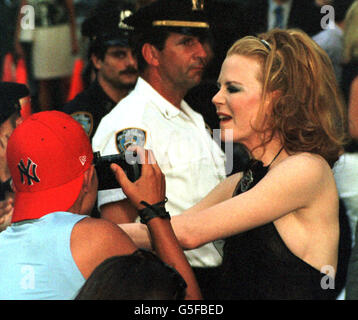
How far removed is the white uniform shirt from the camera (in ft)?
9.05

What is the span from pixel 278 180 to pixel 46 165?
2.53ft

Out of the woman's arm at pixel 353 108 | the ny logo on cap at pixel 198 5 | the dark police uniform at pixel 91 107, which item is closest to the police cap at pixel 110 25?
the dark police uniform at pixel 91 107

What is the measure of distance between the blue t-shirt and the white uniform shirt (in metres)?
0.87

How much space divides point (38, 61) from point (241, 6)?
1.61 metres

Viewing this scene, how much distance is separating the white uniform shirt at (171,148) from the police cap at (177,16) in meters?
0.32

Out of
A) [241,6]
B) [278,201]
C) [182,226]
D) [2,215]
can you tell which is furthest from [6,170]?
[241,6]

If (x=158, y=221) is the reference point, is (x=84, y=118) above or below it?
below

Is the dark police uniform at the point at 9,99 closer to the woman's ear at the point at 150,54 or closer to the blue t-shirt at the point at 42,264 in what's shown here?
the woman's ear at the point at 150,54

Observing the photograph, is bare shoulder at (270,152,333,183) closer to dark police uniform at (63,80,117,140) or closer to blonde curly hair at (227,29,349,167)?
blonde curly hair at (227,29,349,167)

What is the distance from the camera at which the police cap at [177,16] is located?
309 cm

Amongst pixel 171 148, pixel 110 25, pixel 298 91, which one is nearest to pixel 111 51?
pixel 110 25

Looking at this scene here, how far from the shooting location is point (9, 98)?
9.48 feet

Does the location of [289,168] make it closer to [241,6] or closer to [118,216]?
[118,216]

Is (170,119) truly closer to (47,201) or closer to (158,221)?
(158,221)
